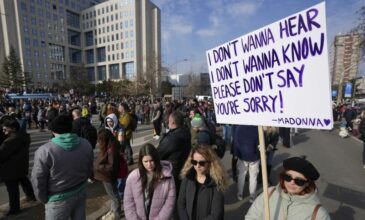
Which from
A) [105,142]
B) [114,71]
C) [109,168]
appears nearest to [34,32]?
[114,71]

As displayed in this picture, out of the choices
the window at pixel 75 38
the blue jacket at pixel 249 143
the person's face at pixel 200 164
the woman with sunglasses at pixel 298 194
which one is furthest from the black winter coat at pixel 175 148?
the window at pixel 75 38

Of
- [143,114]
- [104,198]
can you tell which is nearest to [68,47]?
[143,114]

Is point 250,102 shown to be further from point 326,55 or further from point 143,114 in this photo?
point 143,114

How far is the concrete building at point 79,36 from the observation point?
197 feet

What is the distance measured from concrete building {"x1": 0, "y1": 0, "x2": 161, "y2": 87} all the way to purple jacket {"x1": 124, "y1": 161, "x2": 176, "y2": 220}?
60.9 meters

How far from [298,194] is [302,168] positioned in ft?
0.73

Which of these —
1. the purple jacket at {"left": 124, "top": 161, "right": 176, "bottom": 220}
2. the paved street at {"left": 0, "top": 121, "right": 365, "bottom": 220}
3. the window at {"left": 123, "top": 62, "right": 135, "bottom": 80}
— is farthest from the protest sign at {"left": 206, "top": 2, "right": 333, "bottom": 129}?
the window at {"left": 123, "top": 62, "right": 135, "bottom": 80}

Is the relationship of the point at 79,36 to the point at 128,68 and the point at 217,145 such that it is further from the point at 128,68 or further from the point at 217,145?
the point at 217,145

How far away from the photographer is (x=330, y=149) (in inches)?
313

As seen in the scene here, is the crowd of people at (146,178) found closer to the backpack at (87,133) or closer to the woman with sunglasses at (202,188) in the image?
the woman with sunglasses at (202,188)

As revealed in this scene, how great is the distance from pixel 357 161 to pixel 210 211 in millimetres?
6569

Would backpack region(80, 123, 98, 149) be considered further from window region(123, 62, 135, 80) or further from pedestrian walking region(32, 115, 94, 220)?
window region(123, 62, 135, 80)

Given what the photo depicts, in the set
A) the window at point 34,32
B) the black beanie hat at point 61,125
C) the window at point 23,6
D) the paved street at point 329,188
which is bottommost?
the paved street at point 329,188

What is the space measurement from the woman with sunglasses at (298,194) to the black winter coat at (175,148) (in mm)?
1473
